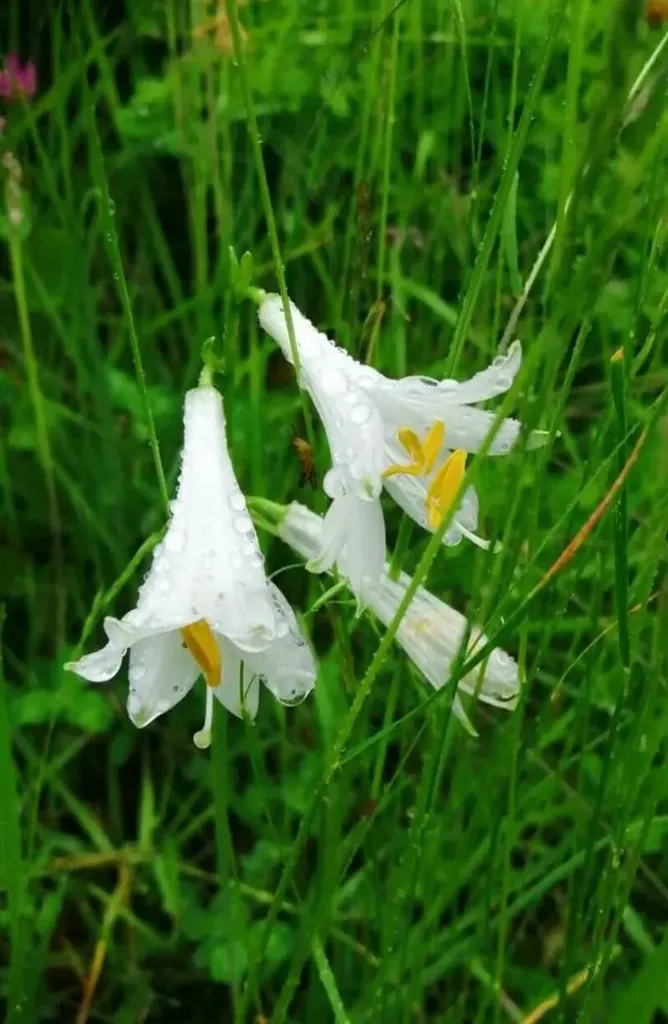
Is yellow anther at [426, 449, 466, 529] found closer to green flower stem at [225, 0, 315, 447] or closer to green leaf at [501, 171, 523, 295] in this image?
green flower stem at [225, 0, 315, 447]

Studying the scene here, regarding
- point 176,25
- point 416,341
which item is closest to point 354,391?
point 416,341

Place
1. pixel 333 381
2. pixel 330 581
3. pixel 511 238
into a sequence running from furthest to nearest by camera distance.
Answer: pixel 330 581
pixel 511 238
pixel 333 381

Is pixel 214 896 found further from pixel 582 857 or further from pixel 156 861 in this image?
pixel 582 857

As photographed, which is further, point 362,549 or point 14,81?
point 14,81

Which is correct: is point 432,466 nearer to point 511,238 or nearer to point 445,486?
point 445,486

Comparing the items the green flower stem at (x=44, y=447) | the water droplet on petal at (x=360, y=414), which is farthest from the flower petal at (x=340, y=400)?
the green flower stem at (x=44, y=447)

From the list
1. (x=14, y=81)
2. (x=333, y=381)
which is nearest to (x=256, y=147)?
(x=333, y=381)
